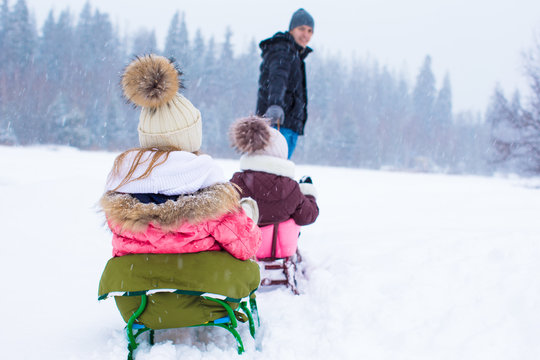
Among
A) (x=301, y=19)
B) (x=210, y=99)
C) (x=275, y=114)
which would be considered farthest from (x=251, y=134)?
(x=210, y=99)

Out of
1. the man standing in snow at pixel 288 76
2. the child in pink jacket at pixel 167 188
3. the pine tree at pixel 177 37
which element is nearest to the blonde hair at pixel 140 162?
the child in pink jacket at pixel 167 188

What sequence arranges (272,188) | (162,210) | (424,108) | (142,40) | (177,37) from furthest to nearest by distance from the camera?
(424,108), (142,40), (177,37), (272,188), (162,210)

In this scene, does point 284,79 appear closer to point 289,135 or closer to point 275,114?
point 275,114

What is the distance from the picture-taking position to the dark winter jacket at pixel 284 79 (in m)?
3.91

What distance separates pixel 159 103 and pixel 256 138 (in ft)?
3.73

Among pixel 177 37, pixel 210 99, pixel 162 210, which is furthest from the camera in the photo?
pixel 210 99

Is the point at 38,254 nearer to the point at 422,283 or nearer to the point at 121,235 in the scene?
the point at 121,235

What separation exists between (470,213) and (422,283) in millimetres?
2817

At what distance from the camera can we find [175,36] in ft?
146

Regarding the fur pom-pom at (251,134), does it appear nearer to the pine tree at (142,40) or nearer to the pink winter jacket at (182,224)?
the pink winter jacket at (182,224)

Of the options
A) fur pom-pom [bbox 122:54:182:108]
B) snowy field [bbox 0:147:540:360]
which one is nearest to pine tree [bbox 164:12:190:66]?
snowy field [bbox 0:147:540:360]

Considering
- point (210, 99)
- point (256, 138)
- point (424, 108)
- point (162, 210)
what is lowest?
point (162, 210)

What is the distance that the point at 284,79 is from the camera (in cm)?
393

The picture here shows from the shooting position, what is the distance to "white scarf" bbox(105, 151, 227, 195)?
1962 mm
